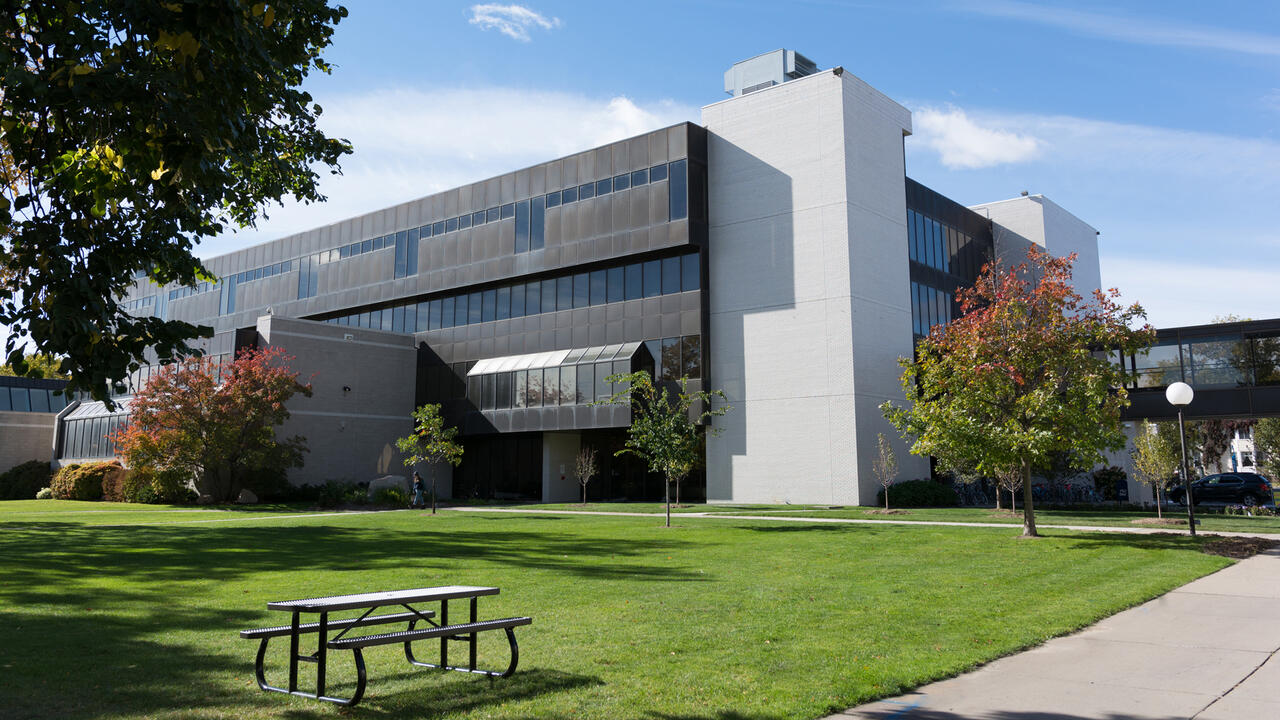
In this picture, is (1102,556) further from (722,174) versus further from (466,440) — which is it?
(466,440)

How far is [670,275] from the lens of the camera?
1496 inches

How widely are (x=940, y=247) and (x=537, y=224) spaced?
19595 mm

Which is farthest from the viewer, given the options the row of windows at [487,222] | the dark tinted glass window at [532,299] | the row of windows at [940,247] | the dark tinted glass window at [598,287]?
the dark tinted glass window at [532,299]

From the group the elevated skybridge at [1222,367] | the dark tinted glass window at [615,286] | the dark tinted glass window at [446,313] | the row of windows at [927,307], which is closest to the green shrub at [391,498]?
the dark tinted glass window at [446,313]

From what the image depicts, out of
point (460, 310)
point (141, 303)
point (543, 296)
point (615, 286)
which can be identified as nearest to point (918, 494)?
point (615, 286)

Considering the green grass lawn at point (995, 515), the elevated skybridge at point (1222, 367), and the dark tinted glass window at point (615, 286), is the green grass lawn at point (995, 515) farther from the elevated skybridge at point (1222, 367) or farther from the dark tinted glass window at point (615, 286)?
the dark tinted glass window at point (615, 286)

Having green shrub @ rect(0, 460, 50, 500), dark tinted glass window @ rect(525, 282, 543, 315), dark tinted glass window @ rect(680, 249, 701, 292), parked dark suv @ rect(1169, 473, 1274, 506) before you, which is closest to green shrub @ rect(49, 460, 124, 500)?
green shrub @ rect(0, 460, 50, 500)

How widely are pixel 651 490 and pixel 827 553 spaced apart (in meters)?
24.4

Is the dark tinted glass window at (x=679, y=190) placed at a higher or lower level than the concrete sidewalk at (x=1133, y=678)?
higher

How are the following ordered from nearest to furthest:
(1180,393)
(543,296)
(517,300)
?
(1180,393)
(543,296)
(517,300)

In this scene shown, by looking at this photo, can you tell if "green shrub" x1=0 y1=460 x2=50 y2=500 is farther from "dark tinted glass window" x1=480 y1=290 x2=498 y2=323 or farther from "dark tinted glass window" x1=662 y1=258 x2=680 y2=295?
"dark tinted glass window" x1=662 y1=258 x2=680 y2=295

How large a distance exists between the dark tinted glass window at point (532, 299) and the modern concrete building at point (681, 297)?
0.10m

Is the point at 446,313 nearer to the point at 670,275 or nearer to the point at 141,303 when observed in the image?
the point at 670,275

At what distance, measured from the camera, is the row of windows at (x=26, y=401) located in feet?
191
